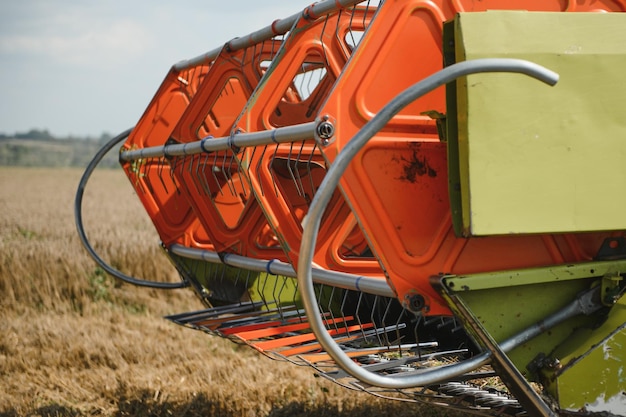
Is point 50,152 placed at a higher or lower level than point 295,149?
higher

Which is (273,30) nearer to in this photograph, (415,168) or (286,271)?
(286,271)

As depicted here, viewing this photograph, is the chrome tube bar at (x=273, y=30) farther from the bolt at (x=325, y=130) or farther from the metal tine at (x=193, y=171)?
the bolt at (x=325, y=130)

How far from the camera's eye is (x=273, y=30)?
4840mm

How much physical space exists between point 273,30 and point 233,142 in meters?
1.16

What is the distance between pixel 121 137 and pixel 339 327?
2.45 m

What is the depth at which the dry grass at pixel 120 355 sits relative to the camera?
5383 mm

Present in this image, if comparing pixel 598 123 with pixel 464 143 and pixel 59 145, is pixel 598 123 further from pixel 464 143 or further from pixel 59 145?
pixel 59 145

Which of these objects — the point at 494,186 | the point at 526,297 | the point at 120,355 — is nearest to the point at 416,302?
the point at 526,297

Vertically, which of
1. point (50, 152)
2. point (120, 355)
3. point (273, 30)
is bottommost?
point (120, 355)

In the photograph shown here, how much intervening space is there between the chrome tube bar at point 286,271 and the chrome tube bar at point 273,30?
126 cm

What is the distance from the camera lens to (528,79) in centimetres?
289

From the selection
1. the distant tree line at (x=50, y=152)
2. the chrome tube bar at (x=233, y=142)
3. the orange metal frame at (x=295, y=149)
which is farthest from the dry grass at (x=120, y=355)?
the distant tree line at (x=50, y=152)

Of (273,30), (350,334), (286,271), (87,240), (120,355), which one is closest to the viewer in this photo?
(350,334)

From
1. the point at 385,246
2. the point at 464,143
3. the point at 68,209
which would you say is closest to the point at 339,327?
the point at 385,246
